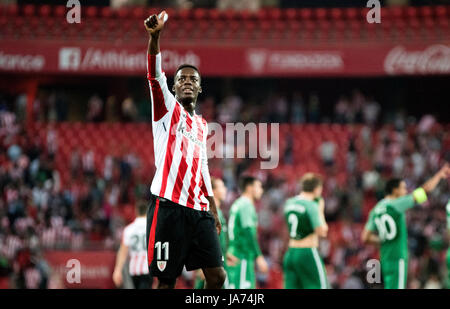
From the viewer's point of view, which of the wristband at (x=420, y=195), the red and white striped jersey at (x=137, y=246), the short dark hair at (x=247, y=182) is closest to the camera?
the wristband at (x=420, y=195)

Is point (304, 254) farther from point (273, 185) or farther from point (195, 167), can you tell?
point (273, 185)

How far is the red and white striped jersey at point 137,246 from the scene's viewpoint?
8.62 meters

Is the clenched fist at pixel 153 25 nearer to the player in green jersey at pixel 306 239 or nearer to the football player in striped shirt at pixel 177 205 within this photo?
the football player in striped shirt at pixel 177 205

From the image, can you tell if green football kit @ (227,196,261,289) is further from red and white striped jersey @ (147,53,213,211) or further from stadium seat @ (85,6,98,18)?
stadium seat @ (85,6,98,18)

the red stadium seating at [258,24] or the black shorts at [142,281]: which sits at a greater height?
the red stadium seating at [258,24]

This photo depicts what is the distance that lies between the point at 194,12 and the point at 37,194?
22.7 ft

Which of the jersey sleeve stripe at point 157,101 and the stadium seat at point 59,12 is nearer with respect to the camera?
the jersey sleeve stripe at point 157,101

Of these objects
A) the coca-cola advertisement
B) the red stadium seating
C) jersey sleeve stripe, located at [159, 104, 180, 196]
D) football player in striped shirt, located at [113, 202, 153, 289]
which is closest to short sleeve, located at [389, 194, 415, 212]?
football player in striped shirt, located at [113, 202, 153, 289]

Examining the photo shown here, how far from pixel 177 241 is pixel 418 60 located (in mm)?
14868

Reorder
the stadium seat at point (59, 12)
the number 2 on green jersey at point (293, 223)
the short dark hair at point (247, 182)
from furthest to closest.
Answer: the stadium seat at point (59, 12), the short dark hair at point (247, 182), the number 2 on green jersey at point (293, 223)

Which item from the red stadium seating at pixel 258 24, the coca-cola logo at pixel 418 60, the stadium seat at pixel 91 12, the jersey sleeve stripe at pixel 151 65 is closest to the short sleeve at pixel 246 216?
the jersey sleeve stripe at pixel 151 65

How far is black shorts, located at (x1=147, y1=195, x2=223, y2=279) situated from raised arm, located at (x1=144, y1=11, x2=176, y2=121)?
62cm

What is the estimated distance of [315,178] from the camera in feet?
25.3
